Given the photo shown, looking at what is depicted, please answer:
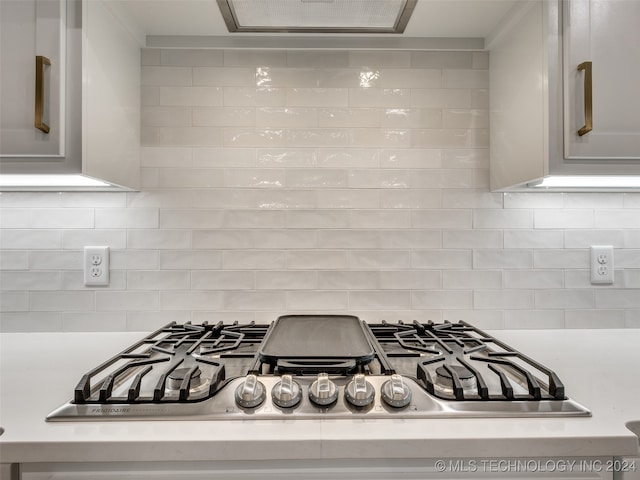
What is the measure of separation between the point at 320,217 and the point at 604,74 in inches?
32.5

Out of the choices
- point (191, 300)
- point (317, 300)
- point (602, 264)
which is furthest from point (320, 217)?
point (602, 264)

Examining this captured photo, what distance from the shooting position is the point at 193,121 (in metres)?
1.25

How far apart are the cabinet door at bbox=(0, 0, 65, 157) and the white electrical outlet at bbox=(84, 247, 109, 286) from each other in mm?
426

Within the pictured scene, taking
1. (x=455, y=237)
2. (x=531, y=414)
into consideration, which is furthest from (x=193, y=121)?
(x=531, y=414)

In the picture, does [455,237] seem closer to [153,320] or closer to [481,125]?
[481,125]

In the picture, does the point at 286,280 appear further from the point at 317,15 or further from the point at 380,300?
the point at 317,15

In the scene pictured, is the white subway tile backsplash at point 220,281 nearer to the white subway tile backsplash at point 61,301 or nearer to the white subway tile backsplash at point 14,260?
the white subway tile backsplash at point 61,301

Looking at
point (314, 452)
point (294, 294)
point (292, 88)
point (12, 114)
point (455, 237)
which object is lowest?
point (314, 452)

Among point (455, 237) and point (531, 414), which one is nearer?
point (531, 414)

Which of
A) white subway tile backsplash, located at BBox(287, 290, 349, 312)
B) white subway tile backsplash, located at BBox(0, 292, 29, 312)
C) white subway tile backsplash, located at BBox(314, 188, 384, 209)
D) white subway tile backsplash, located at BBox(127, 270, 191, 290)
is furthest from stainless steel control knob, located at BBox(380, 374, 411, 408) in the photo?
white subway tile backsplash, located at BBox(0, 292, 29, 312)

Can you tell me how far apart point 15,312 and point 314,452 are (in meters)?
1.17

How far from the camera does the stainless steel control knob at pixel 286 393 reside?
25.0 inches

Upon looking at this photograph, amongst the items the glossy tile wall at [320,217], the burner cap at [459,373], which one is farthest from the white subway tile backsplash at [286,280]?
the burner cap at [459,373]

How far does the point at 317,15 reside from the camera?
1080 mm
